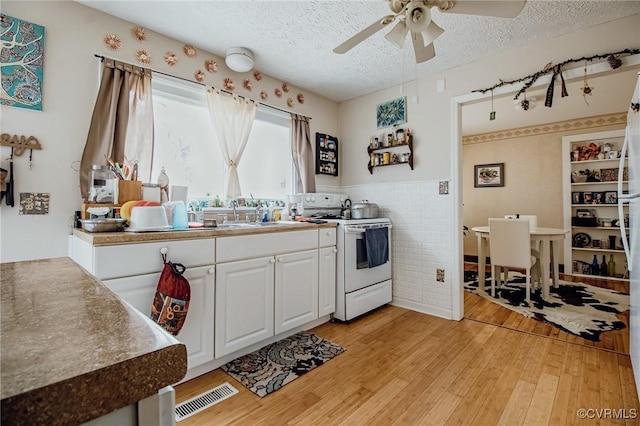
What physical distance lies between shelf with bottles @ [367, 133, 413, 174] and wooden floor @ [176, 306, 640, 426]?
1812 millimetres

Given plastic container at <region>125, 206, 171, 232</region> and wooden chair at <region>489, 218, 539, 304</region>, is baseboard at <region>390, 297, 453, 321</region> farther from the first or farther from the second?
plastic container at <region>125, 206, 171, 232</region>

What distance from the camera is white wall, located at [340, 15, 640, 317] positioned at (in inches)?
104

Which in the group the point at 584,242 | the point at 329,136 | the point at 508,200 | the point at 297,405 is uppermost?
the point at 329,136

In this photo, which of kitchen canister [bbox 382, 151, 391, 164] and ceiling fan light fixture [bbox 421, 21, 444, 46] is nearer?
ceiling fan light fixture [bbox 421, 21, 444, 46]

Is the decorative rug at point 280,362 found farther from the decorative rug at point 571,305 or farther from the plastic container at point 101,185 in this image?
the decorative rug at point 571,305

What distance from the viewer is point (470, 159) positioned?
5.79m

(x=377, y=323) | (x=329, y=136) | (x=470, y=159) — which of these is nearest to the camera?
(x=377, y=323)

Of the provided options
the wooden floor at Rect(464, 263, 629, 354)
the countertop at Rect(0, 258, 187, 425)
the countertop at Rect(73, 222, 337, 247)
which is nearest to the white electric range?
the countertop at Rect(73, 222, 337, 247)

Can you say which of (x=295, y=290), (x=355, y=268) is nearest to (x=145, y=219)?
(x=295, y=290)

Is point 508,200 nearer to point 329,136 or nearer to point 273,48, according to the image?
point 329,136

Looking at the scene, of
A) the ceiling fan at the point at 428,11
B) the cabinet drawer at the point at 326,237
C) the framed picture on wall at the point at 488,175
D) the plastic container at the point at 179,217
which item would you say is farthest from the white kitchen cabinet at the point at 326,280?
the framed picture on wall at the point at 488,175

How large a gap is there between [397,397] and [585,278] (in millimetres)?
4494

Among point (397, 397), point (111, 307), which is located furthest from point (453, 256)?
point (111, 307)

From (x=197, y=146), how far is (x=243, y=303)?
4.82 ft
